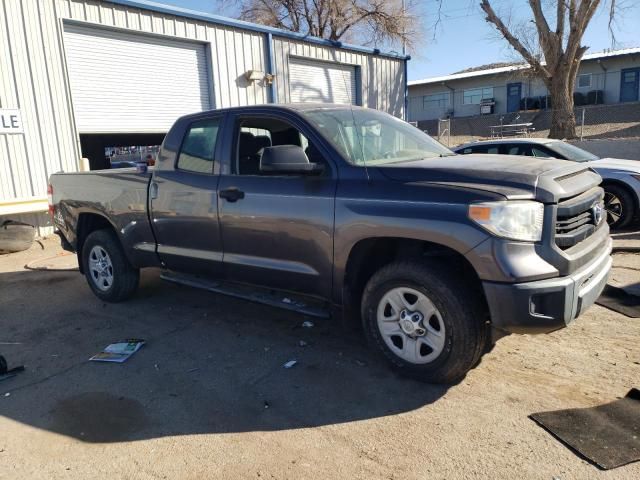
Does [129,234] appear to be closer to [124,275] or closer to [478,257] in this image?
[124,275]

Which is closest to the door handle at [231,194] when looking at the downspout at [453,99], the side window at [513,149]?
the side window at [513,149]

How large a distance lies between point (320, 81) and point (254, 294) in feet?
38.7

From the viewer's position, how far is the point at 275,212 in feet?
13.4

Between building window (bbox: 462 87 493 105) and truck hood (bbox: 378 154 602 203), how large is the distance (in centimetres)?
3809

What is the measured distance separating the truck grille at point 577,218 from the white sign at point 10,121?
9.44 m

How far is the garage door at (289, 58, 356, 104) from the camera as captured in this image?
14.3m

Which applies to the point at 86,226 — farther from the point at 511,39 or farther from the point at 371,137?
the point at 511,39

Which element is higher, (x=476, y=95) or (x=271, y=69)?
(x=476, y=95)

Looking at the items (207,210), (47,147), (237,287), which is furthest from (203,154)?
(47,147)

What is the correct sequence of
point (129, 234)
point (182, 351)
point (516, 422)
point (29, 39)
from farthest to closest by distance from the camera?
point (29, 39) < point (129, 234) < point (182, 351) < point (516, 422)

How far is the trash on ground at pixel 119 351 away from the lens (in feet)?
14.2

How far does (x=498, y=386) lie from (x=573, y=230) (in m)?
1.16

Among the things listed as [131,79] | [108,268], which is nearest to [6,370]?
[108,268]

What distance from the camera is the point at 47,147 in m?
9.88
